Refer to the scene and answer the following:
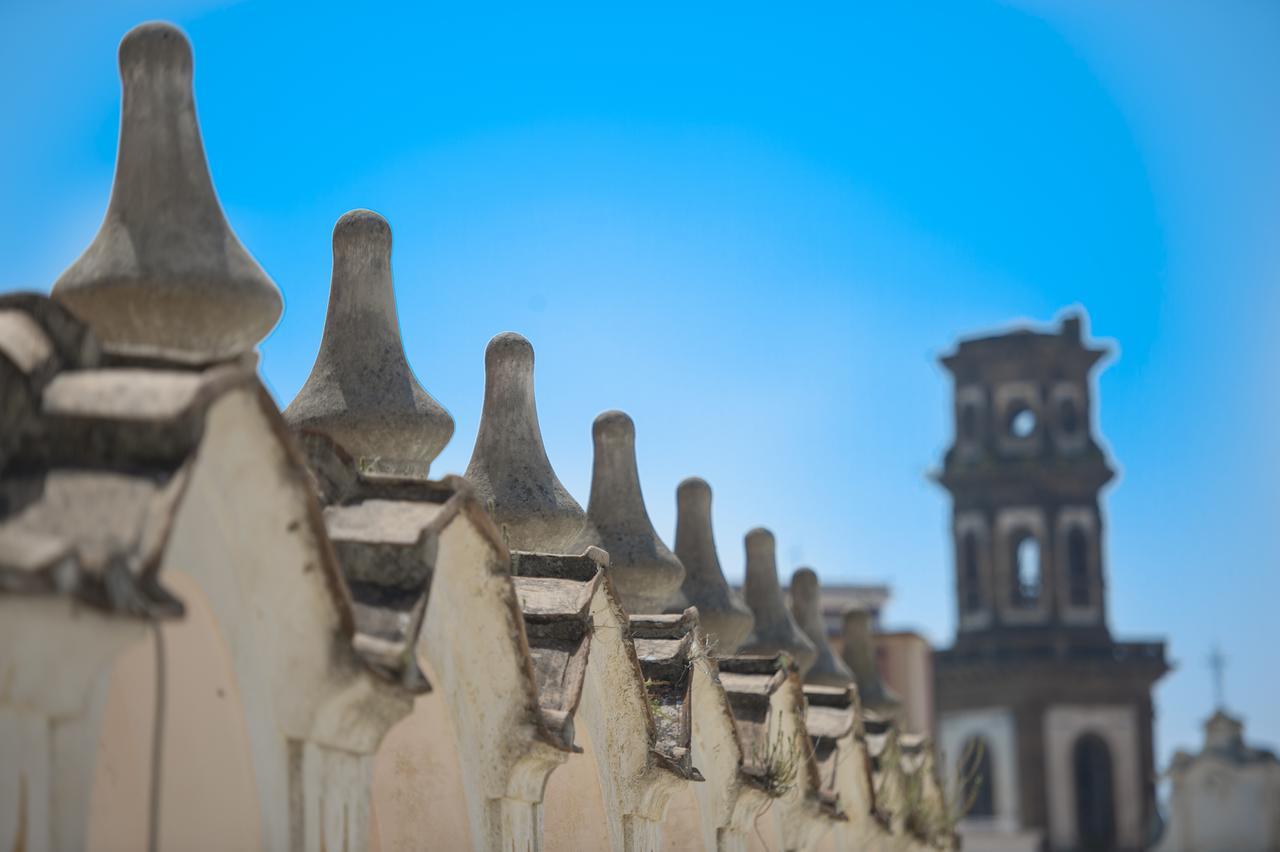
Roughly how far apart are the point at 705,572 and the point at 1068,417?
192ft

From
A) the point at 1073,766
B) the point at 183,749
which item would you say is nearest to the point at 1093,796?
the point at 1073,766

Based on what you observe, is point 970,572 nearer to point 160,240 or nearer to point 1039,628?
point 1039,628

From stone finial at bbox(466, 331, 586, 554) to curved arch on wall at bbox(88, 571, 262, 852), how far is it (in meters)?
3.48

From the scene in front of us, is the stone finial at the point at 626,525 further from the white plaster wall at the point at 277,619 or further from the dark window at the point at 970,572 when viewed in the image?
the dark window at the point at 970,572

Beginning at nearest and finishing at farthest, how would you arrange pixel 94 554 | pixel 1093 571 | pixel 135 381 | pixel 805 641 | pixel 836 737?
pixel 94 554, pixel 135 381, pixel 836 737, pixel 805 641, pixel 1093 571

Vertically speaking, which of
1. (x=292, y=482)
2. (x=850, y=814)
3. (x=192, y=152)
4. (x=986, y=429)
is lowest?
(x=850, y=814)

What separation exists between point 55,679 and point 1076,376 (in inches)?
2659

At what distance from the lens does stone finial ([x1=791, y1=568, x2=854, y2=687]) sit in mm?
16766

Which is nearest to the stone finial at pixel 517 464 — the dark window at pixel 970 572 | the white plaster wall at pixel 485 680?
the white plaster wall at pixel 485 680

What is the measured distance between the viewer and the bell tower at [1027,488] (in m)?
68.6

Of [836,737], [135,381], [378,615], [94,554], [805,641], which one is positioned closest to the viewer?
[94,554]

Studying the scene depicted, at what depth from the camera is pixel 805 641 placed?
50.8 ft

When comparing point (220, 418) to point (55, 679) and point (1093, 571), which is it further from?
point (1093, 571)

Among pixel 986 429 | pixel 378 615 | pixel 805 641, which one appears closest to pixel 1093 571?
pixel 986 429
